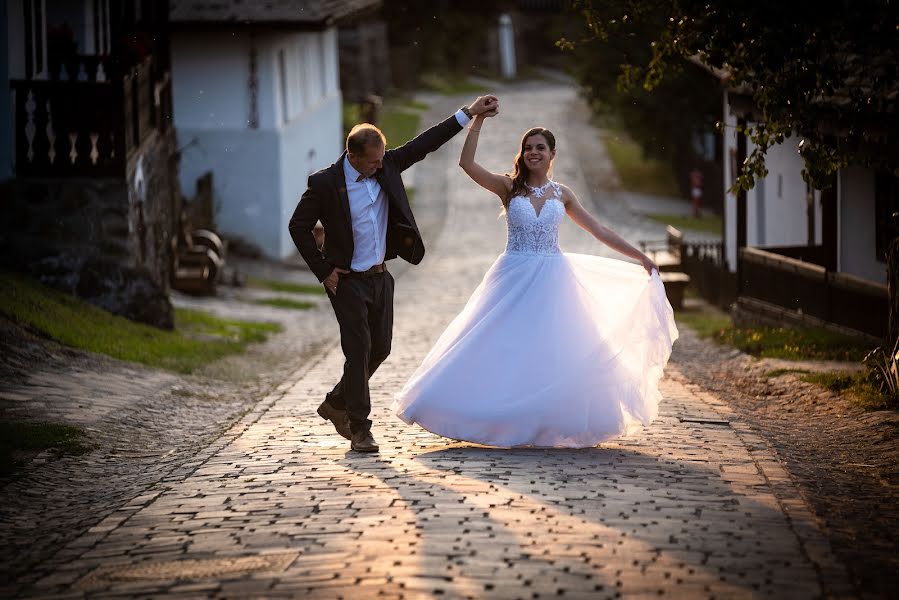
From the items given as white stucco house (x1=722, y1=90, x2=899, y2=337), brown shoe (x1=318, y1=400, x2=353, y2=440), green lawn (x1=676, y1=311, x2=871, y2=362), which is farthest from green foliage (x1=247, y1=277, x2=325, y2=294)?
brown shoe (x1=318, y1=400, x2=353, y2=440)

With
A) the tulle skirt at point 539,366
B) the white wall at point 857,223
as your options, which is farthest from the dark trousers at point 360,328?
the white wall at point 857,223

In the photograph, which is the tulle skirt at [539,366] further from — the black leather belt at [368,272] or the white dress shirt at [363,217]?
the white dress shirt at [363,217]

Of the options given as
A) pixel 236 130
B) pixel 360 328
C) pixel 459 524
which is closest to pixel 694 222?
pixel 236 130

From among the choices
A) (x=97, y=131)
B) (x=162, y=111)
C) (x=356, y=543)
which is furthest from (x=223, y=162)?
(x=356, y=543)

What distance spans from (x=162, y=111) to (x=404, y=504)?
15917 millimetres

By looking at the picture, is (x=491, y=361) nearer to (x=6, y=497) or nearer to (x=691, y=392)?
(x=6, y=497)

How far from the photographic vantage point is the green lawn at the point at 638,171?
4464 centimetres

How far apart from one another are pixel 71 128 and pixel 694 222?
24078 mm

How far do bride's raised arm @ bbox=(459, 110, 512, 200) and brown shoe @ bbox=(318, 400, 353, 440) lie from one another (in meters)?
1.76

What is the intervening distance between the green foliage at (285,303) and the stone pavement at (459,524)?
1327 cm

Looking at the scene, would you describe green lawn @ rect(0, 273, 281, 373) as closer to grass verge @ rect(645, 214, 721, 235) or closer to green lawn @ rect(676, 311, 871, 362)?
green lawn @ rect(676, 311, 871, 362)

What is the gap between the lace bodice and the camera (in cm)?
925

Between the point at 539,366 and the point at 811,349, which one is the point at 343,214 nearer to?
the point at 539,366

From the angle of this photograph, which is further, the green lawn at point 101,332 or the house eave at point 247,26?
the house eave at point 247,26
